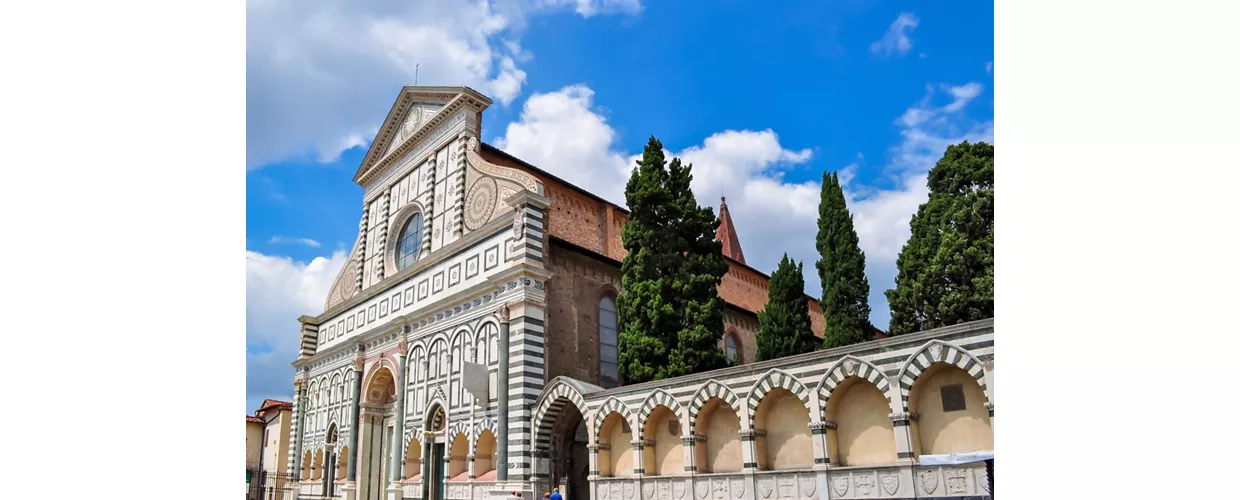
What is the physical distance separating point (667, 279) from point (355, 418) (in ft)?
40.7

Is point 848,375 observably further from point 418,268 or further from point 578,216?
point 418,268

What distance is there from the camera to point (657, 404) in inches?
613

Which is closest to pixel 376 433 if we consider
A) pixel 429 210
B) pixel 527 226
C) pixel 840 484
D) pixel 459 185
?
pixel 429 210

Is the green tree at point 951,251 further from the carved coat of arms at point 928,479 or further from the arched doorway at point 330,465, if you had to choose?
the arched doorway at point 330,465

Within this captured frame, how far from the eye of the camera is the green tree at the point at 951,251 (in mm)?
16844

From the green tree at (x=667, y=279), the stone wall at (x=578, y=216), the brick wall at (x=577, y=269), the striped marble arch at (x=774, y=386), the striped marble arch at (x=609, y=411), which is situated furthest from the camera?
the stone wall at (x=578, y=216)

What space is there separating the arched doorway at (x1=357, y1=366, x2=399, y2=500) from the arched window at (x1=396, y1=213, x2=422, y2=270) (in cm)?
348

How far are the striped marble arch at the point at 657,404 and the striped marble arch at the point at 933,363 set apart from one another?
4578 mm

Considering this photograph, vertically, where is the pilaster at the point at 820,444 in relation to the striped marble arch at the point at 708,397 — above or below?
below

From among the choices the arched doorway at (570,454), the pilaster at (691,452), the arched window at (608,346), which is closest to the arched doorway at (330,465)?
the arched doorway at (570,454)
